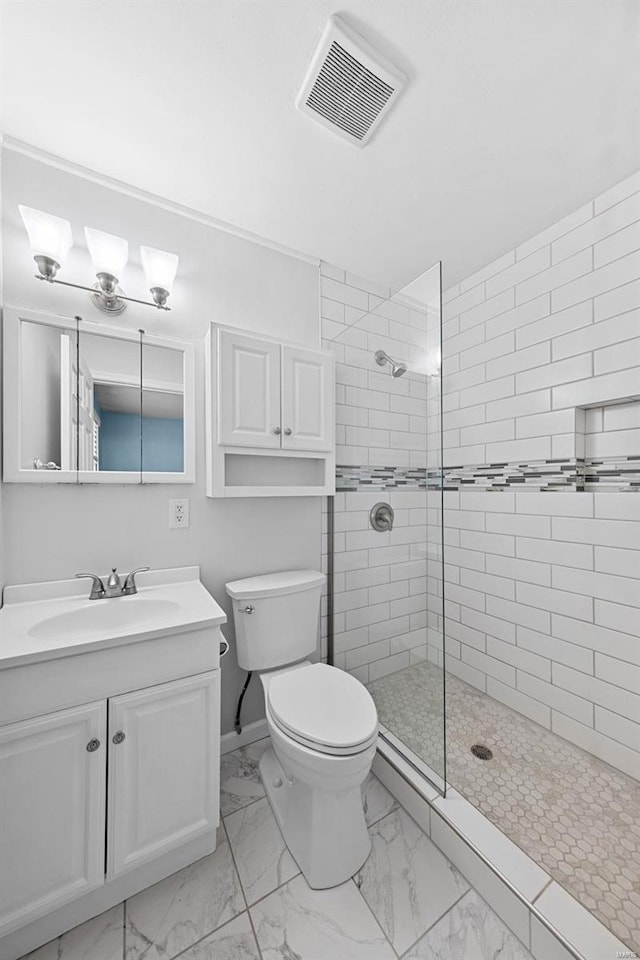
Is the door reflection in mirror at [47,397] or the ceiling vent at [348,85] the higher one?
the ceiling vent at [348,85]

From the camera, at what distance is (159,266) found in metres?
1.51

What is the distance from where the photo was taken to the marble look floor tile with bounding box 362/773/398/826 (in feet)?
4.62

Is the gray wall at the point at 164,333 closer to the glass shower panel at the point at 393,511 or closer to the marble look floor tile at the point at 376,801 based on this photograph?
the glass shower panel at the point at 393,511

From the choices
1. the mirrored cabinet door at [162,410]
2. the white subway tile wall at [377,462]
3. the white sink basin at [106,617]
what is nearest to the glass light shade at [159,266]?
the mirrored cabinet door at [162,410]

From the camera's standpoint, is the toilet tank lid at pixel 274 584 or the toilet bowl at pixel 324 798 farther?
the toilet tank lid at pixel 274 584

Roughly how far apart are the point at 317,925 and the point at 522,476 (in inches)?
73.8

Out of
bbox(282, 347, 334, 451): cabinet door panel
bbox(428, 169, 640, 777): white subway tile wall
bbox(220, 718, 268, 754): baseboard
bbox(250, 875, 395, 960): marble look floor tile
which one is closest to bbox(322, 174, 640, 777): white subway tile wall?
bbox(428, 169, 640, 777): white subway tile wall

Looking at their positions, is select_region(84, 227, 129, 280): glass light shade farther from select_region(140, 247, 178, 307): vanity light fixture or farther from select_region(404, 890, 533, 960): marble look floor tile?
select_region(404, 890, 533, 960): marble look floor tile

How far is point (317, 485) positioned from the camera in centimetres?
196

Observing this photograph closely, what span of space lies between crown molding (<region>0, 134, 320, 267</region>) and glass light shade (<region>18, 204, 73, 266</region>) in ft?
0.82

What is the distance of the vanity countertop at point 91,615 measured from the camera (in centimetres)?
102

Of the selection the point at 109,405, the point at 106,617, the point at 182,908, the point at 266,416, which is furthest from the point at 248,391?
the point at 182,908

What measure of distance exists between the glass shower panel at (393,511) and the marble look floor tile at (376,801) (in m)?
0.16

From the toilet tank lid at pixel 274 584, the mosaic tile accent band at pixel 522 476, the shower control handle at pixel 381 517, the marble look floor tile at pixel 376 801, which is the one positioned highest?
the mosaic tile accent band at pixel 522 476
